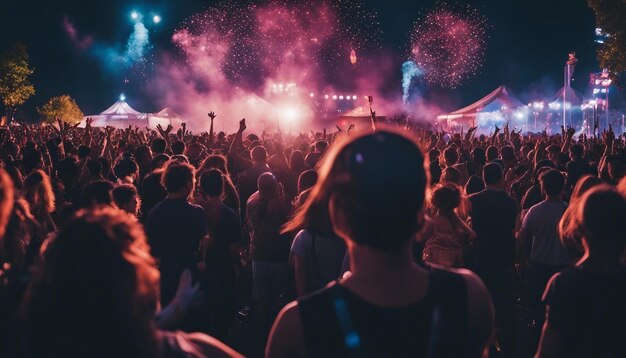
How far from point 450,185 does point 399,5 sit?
58.0 m

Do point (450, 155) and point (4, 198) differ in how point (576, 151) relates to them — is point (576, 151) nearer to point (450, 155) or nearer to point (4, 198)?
point (450, 155)

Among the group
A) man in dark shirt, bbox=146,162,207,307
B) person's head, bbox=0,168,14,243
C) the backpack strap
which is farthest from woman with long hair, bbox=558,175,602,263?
man in dark shirt, bbox=146,162,207,307

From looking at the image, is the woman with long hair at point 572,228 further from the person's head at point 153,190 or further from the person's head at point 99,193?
the person's head at point 153,190

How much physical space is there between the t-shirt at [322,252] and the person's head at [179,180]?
993 mm

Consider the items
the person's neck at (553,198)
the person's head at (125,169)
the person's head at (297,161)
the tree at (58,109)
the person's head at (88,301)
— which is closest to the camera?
→ the person's head at (88,301)

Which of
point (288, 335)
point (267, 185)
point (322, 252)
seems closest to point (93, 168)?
point (267, 185)

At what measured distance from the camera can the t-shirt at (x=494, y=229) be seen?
5.71 metres

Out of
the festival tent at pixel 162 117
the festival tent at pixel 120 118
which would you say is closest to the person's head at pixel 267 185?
the festival tent at pixel 162 117

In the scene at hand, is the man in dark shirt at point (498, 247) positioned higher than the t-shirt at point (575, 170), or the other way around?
the t-shirt at point (575, 170)

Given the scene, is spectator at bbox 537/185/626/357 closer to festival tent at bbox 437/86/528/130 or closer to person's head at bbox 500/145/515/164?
person's head at bbox 500/145/515/164

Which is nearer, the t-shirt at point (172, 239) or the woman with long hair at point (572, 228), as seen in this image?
the woman with long hair at point (572, 228)

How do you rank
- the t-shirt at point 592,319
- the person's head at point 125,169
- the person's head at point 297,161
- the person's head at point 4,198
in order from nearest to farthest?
the person's head at point 4,198 → the t-shirt at point 592,319 → the person's head at point 125,169 → the person's head at point 297,161

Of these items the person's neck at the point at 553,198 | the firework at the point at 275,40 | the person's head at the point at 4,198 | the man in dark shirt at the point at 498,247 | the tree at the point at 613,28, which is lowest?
the man in dark shirt at the point at 498,247

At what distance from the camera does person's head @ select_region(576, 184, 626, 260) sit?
2.66m
